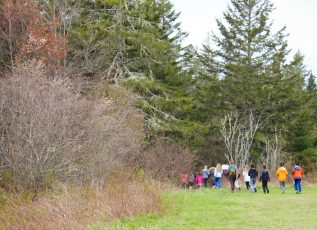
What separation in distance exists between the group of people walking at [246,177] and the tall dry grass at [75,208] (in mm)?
9764

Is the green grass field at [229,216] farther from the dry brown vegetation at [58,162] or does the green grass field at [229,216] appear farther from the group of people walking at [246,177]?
the group of people walking at [246,177]

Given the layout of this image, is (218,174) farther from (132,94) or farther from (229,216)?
(229,216)

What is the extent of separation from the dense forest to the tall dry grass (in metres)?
2.01

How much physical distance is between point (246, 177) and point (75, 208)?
47.5 ft

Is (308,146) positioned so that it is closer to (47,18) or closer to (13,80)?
(47,18)

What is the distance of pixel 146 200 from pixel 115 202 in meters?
1.05

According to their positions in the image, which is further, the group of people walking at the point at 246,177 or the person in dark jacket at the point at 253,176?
the person in dark jacket at the point at 253,176

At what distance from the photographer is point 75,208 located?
12.8 metres

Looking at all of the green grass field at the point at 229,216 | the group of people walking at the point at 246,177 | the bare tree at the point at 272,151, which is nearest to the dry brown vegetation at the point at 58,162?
the green grass field at the point at 229,216

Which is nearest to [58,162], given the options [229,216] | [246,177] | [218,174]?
[229,216]

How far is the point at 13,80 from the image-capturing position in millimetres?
17500

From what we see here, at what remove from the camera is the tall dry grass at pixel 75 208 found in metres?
12.2

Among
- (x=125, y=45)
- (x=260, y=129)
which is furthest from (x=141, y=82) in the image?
(x=260, y=129)

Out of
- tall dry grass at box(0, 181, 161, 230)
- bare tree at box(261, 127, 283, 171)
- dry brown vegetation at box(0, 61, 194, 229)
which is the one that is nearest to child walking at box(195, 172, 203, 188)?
bare tree at box(261, 127, 283, 171)
